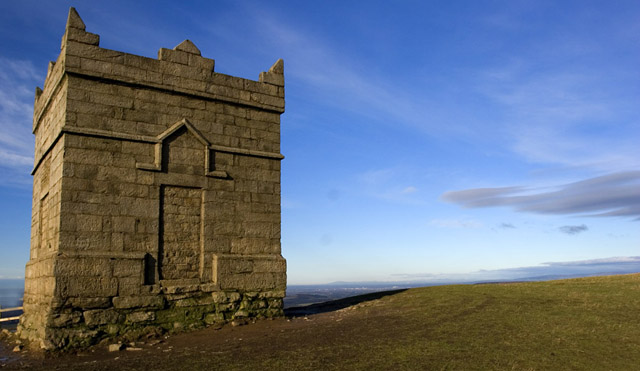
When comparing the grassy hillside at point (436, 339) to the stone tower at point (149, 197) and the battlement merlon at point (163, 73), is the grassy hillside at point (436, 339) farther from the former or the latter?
the battlement merlon at point (163, 73)

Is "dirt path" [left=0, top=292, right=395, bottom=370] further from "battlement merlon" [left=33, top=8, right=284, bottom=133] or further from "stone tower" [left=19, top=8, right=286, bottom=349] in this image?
"battlement merlon" [left=33, top=8, right=284, bottom=133]

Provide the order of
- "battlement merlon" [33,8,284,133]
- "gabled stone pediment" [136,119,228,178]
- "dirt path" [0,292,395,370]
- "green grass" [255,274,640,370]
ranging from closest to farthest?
"green grass" [255,274,640,370], "dirt path" [0,292,395,370], "battlement merlon" [33,8,284,133], "gabled stone pediment" [136,119,228,178]

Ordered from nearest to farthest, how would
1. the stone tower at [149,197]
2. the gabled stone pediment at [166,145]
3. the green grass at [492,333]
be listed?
the green grass at [492,333] < the stone tower at [149,197] < the gabled stone pediment at [166,145]

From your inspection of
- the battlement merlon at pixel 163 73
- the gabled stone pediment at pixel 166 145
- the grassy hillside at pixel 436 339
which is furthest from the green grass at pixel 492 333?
the battlement merlon at pixel 163 73

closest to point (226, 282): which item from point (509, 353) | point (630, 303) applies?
point (509, 353)

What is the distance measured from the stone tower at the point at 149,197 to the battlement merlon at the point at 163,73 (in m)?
0.03

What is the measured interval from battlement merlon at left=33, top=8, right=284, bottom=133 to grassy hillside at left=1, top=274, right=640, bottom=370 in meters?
5.70

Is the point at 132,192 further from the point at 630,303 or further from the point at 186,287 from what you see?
the point at 630,303

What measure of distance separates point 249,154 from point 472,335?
6.78m

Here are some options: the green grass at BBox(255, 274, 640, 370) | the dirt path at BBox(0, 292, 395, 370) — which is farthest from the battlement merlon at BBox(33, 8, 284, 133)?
the green grass at BBox(255, 274, 640, 370)

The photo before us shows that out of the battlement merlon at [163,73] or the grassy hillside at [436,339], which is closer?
the grassy hillside at [436,339]

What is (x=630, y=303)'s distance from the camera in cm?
1135

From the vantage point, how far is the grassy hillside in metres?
7.27

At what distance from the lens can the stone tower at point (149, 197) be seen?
9.78 m
